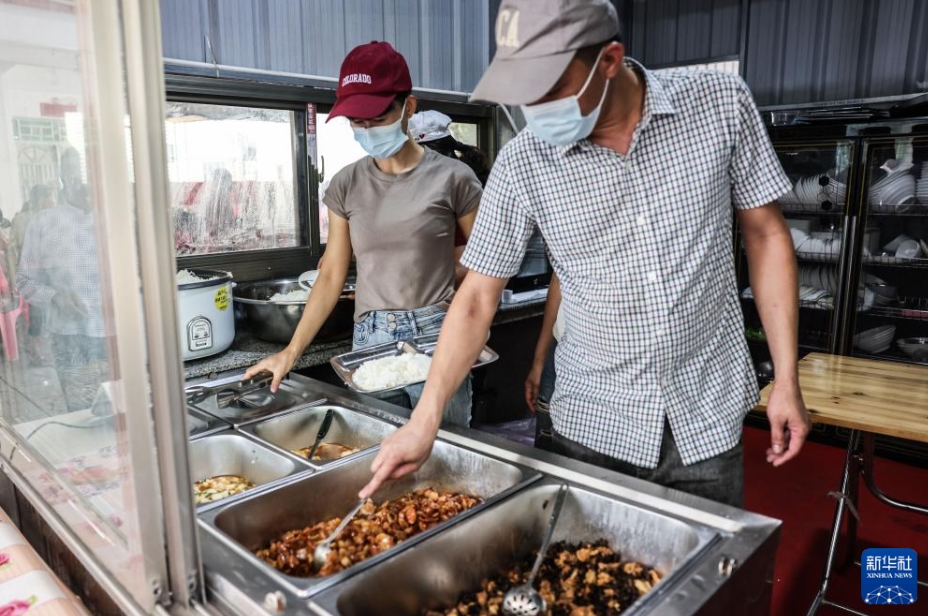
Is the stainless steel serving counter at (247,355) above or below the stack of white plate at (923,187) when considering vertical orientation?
below

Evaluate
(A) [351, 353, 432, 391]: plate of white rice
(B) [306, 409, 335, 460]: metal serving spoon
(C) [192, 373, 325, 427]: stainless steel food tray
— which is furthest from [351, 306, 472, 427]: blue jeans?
(B) [306, 409, 335, 460]: metal serving spoon

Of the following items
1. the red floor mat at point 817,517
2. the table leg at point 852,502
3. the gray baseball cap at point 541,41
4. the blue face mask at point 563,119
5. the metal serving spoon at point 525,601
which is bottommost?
the red floor mat at point 817,517

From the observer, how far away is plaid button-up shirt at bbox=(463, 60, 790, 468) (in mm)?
1403

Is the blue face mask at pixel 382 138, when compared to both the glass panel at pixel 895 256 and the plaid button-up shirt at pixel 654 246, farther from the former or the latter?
the glass panel at pixel 895 256

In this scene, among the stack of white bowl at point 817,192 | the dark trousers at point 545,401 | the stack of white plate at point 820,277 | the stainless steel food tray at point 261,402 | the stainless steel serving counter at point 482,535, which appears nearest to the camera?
the stainless steel serving counter at point 482,535

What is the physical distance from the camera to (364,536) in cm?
135

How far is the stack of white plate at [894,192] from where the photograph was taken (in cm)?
405

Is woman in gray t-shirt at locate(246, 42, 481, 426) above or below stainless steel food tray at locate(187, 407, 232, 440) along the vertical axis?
above

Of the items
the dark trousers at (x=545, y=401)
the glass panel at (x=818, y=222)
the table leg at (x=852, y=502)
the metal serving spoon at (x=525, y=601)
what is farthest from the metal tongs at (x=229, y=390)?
the glass panel at (x=818, y=222)

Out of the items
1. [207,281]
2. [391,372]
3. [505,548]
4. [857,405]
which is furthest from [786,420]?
[207,281]

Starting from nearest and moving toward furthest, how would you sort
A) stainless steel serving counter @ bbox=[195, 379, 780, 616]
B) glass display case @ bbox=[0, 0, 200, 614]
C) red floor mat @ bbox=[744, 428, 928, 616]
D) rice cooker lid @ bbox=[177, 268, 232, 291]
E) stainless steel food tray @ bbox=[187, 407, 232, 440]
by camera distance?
glass display case @ bbox=[0, 0, 200, 614]
stainless steel serving counter @ bbox=[195, 379, 780, 616]
stainless steel food tray @ bbox=[187, 407, 232, 440]
rice cooker lid @ bbox=[177, 268, 232, 291]
red floor mat @ bbox=[744, 428, 928, 616]

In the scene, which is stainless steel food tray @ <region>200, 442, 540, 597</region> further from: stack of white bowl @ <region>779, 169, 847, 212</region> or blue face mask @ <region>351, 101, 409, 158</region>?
stack of white bowl @ <region>779, 169, 847, 212</region>

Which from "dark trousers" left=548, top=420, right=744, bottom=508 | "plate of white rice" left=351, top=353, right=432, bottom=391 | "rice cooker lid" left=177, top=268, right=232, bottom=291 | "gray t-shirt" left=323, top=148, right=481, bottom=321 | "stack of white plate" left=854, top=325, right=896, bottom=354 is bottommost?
"stack of white plate" left=854, top=325, right=896, bottom=354

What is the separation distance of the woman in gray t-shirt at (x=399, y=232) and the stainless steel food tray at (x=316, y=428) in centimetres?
33
